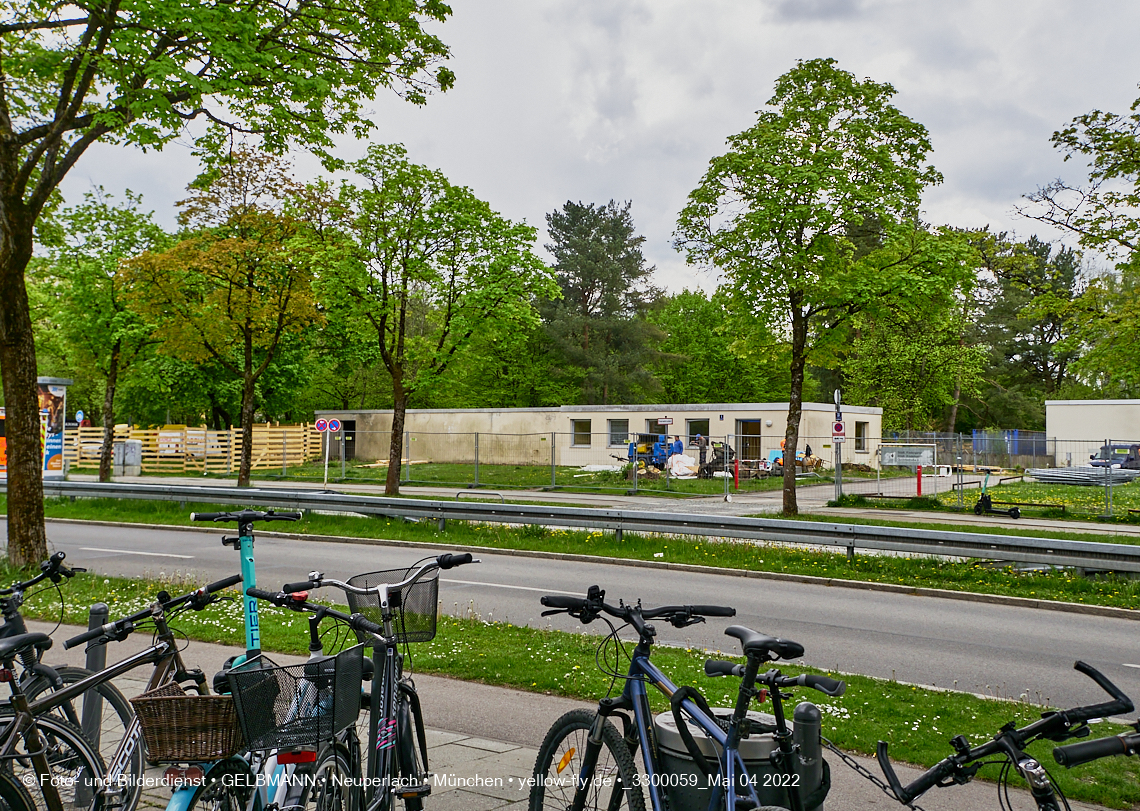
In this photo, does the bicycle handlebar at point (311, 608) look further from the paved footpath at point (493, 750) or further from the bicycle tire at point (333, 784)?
the paved footpath at point (493, 750)

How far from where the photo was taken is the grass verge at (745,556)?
40.8 ft

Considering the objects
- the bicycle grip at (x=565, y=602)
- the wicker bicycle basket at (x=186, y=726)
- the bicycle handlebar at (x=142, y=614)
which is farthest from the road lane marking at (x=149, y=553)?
the bicycle grip at (x=565, y=602)

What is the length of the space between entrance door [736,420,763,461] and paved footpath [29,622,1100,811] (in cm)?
3207

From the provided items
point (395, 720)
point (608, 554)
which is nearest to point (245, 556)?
point (395, 720)

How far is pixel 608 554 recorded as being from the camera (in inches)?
604

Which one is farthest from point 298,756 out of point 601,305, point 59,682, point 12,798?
point 601,305

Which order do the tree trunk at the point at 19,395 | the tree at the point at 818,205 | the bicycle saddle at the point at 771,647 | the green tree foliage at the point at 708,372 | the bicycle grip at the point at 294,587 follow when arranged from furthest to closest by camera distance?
the green tree foliage at the point at 708,372, the tree at the point at 818,205, the tree trunk at the point at 19,395, the bicycle grip at the point at 294,587, the bicycle saddle at the point at 771,647

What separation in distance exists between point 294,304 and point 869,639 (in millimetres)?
22671

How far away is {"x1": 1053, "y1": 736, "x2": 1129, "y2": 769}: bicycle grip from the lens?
6.93 feet

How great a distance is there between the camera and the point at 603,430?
132ft

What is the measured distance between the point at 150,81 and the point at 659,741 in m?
9.87

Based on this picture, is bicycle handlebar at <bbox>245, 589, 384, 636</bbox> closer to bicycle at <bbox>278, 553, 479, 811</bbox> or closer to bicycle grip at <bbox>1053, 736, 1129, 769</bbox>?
bicycle at <bbox>278, 553, 479, 811</bbox>

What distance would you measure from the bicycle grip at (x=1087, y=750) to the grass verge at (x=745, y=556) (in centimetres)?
1091

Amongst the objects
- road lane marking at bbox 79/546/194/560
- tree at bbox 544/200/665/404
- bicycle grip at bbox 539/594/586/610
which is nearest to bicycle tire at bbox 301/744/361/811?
bicycle grip at bbox 539/594/586/610
